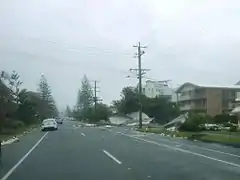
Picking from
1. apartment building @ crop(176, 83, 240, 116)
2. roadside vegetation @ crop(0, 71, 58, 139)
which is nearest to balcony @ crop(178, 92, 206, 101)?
apartment building @ crop(176, 83, 240, 116)

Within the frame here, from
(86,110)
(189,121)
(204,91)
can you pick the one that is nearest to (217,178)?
(189,121)

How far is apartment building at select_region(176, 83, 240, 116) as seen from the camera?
9247 centimetres

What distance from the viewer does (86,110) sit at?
149m

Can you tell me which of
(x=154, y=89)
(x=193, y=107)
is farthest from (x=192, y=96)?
(x=154, y=89)

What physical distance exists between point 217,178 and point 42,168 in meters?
6.16

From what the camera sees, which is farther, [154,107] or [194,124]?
[154,107]

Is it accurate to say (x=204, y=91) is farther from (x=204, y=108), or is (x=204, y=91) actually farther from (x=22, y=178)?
(x=22, y=178)

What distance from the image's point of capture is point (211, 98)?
304 ft

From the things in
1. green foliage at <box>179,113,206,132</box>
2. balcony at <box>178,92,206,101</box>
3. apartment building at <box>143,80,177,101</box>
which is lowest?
green foliage at <box>179,113,206,132</box>

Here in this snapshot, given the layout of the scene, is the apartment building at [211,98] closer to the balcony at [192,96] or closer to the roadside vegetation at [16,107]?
the balcony at [192,96]

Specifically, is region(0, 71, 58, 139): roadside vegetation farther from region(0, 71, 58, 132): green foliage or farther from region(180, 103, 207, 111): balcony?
region(180, 103, 207, 111): balcony

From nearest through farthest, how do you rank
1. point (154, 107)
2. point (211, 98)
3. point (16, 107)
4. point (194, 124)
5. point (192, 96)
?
1. point (194, 124)
2. point (16, 107)
3. point (211, 98)
4. point (192, 96)
5. point (154, 107)

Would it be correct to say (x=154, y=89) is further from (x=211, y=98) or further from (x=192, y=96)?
(x=211, y=98)

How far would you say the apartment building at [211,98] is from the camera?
9247 centimetres
